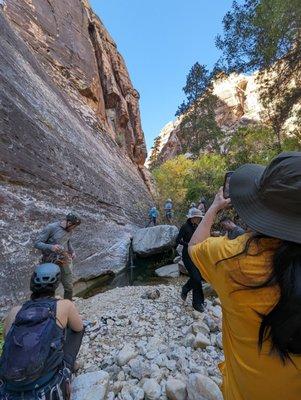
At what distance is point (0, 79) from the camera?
912cm

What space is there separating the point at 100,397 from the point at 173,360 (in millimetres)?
1087

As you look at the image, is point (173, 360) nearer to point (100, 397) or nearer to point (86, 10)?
point (100, 397)

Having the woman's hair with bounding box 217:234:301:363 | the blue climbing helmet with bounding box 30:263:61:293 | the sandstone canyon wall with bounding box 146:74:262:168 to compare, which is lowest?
the blue climbing helmet with bounding box 30:263:61:293

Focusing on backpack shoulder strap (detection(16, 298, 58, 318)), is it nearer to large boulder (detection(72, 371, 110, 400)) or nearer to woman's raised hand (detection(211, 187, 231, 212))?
large boulder (detection(72, 371, 110, 400))

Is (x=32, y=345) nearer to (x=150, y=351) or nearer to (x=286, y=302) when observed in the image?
(x=286, y=302)

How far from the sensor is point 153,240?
12281mm

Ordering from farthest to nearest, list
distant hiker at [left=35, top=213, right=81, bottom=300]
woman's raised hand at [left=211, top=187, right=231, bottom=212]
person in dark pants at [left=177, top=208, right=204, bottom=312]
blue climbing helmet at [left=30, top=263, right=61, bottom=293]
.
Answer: person in dark pants at [left=177, top=208, right=204, bottom=312], distant hiker at [left=35, top=213, right=81, bottom=300], blue climbing helmet at [left=30, top=263, right=61, bottom=293], woman's raised hand at [left=211, top=187, right=231, bottom=212]

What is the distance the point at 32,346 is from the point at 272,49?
44.9 feet

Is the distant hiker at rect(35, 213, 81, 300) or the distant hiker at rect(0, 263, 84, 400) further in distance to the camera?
the distant hiker at rect(35, 213, 81, 300)

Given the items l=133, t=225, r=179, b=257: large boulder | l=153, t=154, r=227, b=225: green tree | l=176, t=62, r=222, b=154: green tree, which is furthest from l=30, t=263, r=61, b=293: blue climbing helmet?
l=176, t=62, r=222, b=154: green tree

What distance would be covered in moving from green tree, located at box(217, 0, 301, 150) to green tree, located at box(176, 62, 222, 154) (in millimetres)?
15718

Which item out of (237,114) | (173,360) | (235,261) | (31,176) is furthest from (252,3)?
(237,114)

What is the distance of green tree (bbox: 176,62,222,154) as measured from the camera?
31.2 metres

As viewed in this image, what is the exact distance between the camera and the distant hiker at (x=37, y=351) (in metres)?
2.06
